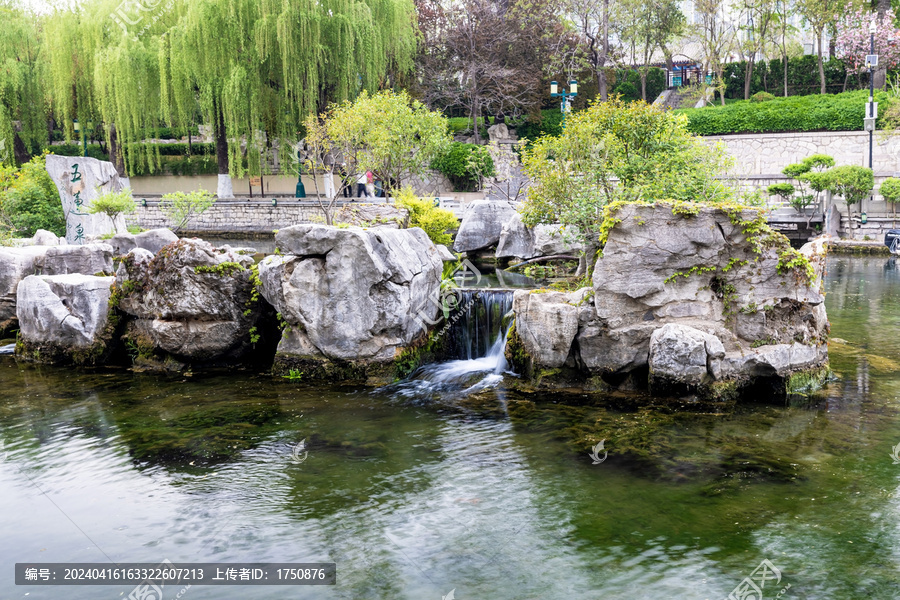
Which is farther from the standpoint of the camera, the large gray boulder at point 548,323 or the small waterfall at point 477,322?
the small waterfall at point 477,322

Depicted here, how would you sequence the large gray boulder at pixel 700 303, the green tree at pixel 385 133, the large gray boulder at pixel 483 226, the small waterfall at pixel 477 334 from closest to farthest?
1. the large gray boulder at pixel 700 303
2. the small waterfall at pixel 477 334
3. the large gray boulder at pixel 483 226
4. the green tree at pixel 385 133

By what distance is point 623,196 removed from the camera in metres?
12.7

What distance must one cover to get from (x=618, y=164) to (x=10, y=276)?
11335 mm

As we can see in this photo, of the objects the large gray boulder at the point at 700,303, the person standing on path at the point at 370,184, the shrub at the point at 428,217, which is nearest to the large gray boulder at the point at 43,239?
the shrub at the point at 428,217

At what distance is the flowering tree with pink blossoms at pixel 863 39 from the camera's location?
32875 millimetres

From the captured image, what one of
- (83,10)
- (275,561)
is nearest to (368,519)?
(275,561)

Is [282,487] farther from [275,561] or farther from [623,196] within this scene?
[623,196]

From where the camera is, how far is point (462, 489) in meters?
7.55

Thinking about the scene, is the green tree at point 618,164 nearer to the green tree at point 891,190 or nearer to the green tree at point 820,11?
the green tree at point 891,190

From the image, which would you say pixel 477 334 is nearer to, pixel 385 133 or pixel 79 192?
pixel 385 133

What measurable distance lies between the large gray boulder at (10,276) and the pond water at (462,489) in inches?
152

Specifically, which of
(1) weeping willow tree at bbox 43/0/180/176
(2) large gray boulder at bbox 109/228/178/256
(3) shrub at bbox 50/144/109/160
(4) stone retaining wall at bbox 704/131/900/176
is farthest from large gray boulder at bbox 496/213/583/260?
(3) shrub at bbox 50/144/109/160

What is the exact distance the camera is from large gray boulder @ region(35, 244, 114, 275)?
14.5m

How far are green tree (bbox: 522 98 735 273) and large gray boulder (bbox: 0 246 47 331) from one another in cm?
964
